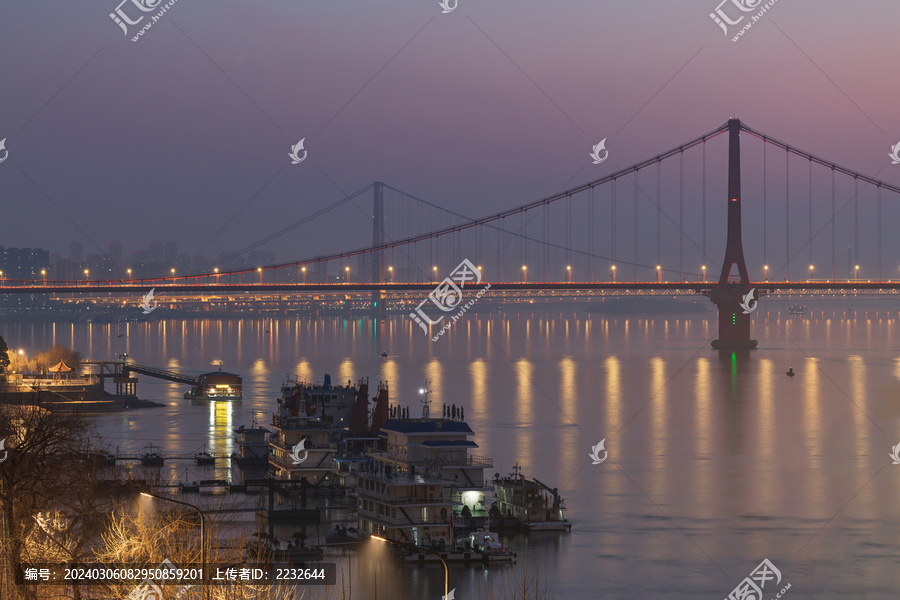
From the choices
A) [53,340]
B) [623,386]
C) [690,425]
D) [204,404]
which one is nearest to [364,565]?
[690,425]

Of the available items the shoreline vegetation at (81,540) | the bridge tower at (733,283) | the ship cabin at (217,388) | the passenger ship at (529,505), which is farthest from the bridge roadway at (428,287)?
the shoreline vegetation at (81,540)

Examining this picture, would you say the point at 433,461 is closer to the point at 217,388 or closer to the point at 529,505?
the point at 529,505

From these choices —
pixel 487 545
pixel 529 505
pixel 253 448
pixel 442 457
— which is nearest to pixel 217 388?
pixel 253 448

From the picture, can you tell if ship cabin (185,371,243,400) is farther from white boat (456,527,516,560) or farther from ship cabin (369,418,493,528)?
white boat (456,527,516,560)

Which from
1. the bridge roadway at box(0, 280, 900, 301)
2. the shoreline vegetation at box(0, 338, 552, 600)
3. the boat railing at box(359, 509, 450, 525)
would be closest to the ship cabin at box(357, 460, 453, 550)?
the boat railing at box(359, 509, 450, 525)

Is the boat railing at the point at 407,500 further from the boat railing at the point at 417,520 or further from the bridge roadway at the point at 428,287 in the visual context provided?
the bridge roadway at the point at 428,287

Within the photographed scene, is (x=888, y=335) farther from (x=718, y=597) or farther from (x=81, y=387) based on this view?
(x=718, y=597)
